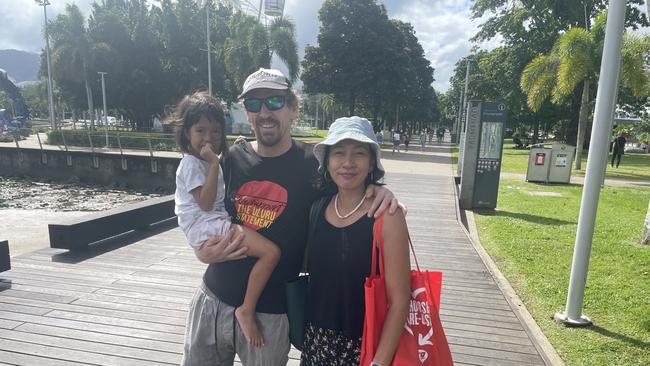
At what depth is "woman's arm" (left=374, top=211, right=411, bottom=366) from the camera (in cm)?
155

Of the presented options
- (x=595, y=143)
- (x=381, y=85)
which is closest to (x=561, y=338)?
(x=595, y=143)

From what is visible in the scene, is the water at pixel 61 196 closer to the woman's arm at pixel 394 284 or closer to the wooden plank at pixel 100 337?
the wooden plank at pixel 100 337

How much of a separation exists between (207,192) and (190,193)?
102 millimetres

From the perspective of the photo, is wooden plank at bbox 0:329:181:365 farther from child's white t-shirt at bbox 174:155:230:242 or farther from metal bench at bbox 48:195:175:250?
metal bench at bbox 48:195:175:250

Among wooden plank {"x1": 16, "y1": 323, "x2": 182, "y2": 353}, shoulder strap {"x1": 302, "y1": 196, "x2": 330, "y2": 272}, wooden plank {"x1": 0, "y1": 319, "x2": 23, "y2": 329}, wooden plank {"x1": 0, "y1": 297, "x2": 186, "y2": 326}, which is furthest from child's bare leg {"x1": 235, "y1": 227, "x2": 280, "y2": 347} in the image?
wooden plank {"x1": 0, "y1": 319, "x2": 23, "y2": 329}

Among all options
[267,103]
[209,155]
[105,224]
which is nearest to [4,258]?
[105,224]

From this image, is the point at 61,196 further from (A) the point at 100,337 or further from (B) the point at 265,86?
(B) the point at 265,86

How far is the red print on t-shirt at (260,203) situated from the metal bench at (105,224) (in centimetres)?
472

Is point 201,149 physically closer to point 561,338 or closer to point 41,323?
point 41,323

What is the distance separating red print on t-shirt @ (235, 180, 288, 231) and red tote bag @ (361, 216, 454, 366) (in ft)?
1.55

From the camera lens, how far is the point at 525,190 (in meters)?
12.5

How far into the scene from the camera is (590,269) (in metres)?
5.66

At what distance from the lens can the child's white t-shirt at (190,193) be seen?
1928mm

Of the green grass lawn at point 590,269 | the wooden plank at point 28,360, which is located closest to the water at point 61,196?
the wooden plank at point 28,360
